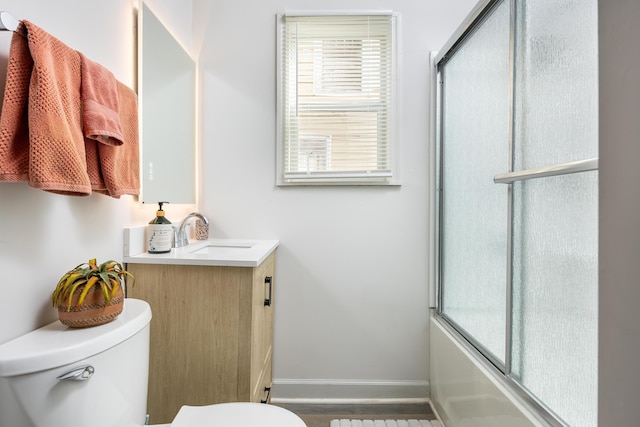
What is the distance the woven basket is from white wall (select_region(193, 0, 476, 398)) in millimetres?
1007

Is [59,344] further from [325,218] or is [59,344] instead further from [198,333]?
[325,218]

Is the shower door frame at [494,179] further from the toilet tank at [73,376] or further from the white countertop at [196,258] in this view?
the toilet tank at [73,376]

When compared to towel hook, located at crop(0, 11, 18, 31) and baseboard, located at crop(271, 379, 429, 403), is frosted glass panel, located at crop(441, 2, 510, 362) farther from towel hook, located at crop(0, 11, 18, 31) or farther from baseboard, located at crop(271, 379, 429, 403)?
towel hook, located at crop(0, 11, 18, 31)

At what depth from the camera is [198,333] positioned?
1.24m

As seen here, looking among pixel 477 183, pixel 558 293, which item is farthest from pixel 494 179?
pixel 558 293

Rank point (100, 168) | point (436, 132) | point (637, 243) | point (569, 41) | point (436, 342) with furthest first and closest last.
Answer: point (436, 132) < point (436, 342) < point (100, 168) < point (569, 41) < point (637, 243)

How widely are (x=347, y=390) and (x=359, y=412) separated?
0.41 ft

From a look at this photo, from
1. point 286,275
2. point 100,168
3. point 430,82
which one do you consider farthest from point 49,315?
point 430,82

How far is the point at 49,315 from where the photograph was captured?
927 mm

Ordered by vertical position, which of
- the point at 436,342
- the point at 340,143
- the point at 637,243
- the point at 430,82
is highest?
the point at 430,82

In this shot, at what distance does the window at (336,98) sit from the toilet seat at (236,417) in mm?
1136

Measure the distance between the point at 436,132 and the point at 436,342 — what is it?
44.5 inches

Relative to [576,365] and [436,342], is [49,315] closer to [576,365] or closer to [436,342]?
[576,365]

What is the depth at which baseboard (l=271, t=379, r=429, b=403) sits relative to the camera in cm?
182
